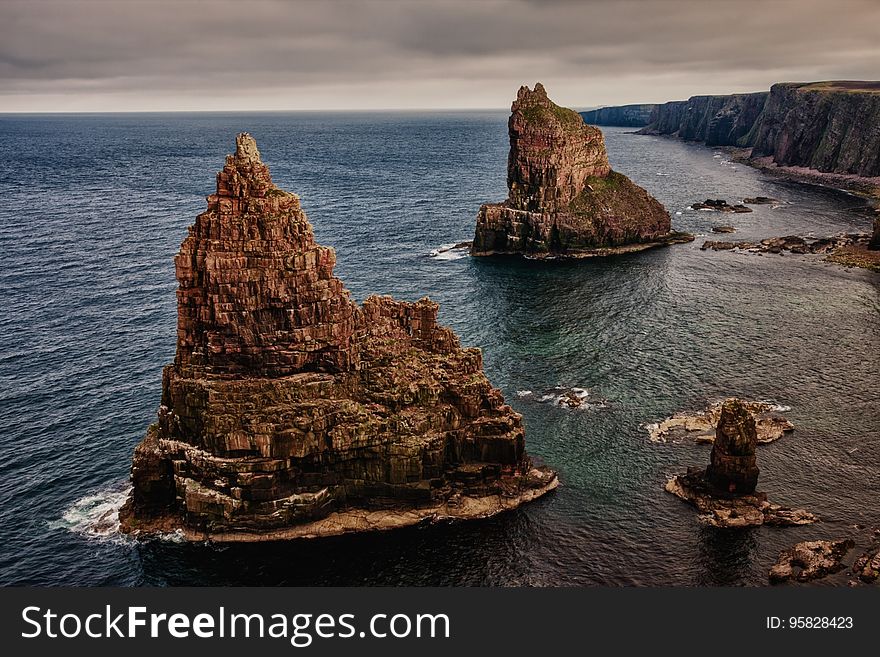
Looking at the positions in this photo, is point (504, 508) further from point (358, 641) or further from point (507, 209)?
point (507, 209)

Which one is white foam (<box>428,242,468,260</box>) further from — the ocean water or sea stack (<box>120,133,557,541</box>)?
sea stack (<box>120,133,557,541</box>)

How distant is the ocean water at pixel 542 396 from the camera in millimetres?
66062

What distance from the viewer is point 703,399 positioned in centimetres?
9506

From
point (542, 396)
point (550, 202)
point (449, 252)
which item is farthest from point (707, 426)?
point (449, 252)

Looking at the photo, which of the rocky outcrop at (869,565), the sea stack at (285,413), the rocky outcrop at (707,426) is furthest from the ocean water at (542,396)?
the sea stack at (285,413)

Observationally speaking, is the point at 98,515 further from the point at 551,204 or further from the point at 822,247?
the point at 822,247

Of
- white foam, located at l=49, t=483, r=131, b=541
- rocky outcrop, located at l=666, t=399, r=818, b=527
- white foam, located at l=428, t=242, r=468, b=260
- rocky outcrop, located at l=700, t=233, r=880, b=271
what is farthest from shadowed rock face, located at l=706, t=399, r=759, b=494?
rocky outcrop, located at l=700, t=233, r=880, b=271

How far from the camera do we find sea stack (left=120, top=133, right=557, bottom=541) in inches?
2712

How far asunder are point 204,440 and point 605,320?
7636 centimetres

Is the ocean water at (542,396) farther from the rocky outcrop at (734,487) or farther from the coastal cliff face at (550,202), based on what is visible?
the coastal cliff face at (550,202)

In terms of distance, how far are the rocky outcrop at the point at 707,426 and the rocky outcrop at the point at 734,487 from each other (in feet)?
32.0

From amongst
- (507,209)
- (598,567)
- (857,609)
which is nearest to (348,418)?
(598,567)

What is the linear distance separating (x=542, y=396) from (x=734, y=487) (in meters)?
28.3

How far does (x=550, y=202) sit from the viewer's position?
169 m
